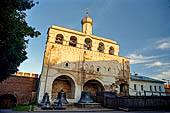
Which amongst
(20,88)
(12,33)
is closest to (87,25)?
(20,88)

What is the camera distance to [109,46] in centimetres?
2188

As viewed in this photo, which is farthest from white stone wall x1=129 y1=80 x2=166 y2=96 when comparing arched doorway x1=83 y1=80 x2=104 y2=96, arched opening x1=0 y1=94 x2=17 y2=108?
arched opening x1=0 y1=94 x2=17 y2=108

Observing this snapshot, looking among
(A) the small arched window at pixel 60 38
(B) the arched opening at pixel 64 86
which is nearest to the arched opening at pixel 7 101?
(B) the arched opening at pixel 64 86

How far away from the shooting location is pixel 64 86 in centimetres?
1847

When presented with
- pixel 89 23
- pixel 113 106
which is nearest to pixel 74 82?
pixel 113 106

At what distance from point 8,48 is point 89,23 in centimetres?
1661

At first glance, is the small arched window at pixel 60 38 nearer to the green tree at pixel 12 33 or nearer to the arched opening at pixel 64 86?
the arched opening at pixel 64 86

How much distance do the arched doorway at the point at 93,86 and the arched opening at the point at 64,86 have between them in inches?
98.5

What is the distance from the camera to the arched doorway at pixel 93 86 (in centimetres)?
1942

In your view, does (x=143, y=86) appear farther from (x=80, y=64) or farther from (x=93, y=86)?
(x=80, y=64)

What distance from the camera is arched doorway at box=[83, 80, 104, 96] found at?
63.7ft

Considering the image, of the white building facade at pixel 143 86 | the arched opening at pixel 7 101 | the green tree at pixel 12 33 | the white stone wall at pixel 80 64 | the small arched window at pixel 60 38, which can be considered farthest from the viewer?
the white building facade at pixel 143 86

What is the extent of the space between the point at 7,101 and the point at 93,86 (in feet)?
40.5

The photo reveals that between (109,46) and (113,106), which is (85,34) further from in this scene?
(113,106)
